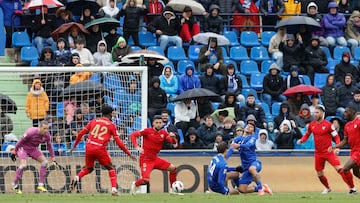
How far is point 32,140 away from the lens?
2647 cm

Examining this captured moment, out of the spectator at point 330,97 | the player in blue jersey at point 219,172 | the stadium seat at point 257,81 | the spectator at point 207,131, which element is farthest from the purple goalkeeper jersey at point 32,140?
the spectator at point 330,97

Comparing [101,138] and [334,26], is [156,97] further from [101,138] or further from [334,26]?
[334,26]

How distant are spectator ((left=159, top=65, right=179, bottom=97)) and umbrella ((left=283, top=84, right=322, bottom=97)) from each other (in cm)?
283

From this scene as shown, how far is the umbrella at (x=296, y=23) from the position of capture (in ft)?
113

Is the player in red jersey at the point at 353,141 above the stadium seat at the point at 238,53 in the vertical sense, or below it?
below

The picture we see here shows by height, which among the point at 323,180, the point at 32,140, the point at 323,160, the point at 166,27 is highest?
the point at 166,27

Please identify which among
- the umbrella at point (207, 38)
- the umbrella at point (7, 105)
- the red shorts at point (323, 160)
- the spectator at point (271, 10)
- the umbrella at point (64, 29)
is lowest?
the red shorts at point (323, 160)

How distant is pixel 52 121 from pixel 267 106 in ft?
22.6

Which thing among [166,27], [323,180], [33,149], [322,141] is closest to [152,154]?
[33,149]

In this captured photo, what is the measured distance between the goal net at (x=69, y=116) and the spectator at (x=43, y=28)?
177 inches

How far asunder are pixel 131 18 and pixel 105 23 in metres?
0.89

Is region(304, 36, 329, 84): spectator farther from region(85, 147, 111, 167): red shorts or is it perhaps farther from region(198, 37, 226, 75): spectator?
region(85, 147, 111, 167): red shorts

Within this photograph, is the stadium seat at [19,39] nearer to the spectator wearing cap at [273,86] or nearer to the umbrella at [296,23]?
the spectator wearing cap at [273,86]

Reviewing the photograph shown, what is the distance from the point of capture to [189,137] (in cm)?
2919
